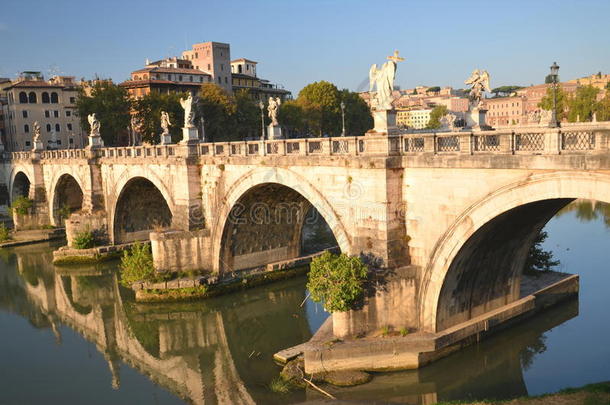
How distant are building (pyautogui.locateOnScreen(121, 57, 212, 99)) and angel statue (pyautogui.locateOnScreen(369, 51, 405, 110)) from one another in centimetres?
4638

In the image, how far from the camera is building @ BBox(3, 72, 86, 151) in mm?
66875

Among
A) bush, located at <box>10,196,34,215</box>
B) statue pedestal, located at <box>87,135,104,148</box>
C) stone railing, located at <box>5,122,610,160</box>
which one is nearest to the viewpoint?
stone railing, located at <box>5,122,610,160</box>

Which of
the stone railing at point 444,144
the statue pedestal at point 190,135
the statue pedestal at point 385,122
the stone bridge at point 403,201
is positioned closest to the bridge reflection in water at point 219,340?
the stone bridge at point 403,201

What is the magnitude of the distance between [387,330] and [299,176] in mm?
6226

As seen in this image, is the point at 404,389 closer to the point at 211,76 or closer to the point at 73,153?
the point at 73,153

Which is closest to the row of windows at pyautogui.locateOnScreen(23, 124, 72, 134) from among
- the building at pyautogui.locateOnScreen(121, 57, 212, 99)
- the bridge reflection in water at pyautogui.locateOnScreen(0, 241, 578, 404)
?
the building at pyautogui.locateOnScreen(121, 57, 212, 99)

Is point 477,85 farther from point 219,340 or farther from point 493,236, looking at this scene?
point 219,340

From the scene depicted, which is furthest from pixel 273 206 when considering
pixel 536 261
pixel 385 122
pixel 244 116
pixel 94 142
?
pixel 244 116

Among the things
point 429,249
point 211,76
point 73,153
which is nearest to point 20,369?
point 429,249

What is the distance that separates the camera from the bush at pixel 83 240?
104 feet

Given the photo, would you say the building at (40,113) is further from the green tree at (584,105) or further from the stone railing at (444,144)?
the green tree at (584,105)

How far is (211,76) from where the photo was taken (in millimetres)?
81250

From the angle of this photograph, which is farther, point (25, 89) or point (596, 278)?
point (25, 89)

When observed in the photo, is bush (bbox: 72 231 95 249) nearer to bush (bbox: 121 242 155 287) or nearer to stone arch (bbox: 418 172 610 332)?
bush (bbox: 121 242 155 287)
